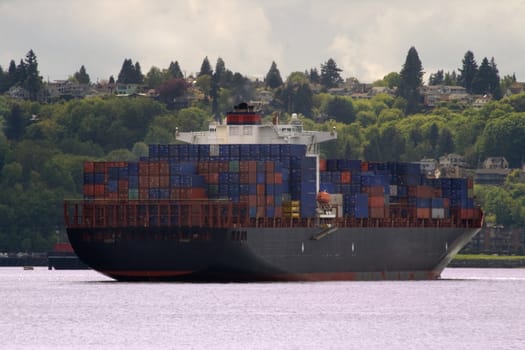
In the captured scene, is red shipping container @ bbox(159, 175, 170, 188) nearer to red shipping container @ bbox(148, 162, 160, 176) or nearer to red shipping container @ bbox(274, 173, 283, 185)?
red shipping container @ bbox(148, 162, 160, 176)

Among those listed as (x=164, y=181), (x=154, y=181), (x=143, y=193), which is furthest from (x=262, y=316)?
(x=143, y=193)

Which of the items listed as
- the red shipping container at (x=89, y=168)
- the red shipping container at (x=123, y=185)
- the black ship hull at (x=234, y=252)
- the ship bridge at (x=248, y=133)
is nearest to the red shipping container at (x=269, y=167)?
the black ship hull at (x=234, y=252)

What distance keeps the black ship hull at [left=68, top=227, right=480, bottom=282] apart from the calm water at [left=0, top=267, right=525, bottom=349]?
48.6 inches

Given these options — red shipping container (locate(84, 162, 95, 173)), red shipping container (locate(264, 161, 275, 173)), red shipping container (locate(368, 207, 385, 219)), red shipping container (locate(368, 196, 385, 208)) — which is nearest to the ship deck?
red shipping container (locate(84, 162, 95, 173))

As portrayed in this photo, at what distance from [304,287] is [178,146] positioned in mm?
13293

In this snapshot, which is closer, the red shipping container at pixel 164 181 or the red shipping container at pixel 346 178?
the red shipping container at pixel 164 181

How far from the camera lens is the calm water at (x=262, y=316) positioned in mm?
103562

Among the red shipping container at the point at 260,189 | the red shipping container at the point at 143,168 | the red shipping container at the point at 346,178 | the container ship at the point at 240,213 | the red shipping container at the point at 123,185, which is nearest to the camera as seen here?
the container ship at the point at 240,213

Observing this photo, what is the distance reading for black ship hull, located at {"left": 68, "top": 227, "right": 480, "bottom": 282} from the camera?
469ft

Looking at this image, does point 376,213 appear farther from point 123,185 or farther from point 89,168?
point 89,168

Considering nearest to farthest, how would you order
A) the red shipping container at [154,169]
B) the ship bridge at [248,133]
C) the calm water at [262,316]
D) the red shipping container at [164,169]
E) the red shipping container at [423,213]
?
1. the calm water at [262,316]
2. the red shipping container at [164,169]
3. the red shipping container at [154,169]
4. the ship bridge at [248,133]
5. the red shipping container at [423,213]

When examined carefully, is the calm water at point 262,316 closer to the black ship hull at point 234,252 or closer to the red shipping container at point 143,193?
the black ship hull at point 234,252

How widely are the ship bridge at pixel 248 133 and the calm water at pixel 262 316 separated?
11.4m

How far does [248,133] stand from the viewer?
154125 mm
